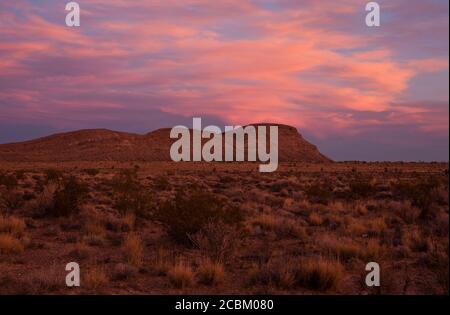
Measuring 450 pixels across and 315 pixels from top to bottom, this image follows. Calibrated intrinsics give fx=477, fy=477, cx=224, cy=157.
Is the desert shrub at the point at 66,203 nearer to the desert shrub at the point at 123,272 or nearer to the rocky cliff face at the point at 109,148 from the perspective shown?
the desert shrub at the point at 123,272

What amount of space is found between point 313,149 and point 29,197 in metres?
147

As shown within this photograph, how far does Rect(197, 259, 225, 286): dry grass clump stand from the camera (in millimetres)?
10031

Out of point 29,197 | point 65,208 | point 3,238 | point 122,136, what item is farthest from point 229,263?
point 122,136

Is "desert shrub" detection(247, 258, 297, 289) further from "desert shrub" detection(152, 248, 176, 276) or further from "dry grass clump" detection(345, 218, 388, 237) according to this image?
"dry grass clump" detection(345, 218, 388, 237)

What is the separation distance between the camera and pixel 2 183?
1203 inches

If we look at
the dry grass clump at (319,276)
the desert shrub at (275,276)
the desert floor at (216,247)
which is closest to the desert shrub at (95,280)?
the desert floor at (216,247)

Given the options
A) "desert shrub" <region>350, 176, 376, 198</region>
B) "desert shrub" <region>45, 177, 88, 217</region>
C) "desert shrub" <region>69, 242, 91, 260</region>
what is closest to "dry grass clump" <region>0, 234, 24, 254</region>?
"desert shrub" <region>69, 242, 91, 260</region>

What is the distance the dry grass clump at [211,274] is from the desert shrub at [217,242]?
→ 0.86m

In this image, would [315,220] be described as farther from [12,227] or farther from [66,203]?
[12,227]

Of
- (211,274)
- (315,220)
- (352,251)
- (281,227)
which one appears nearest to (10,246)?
(211,274)

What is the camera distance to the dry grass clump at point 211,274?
10031mm

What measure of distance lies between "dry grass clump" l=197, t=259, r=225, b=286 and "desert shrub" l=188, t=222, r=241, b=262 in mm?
861
